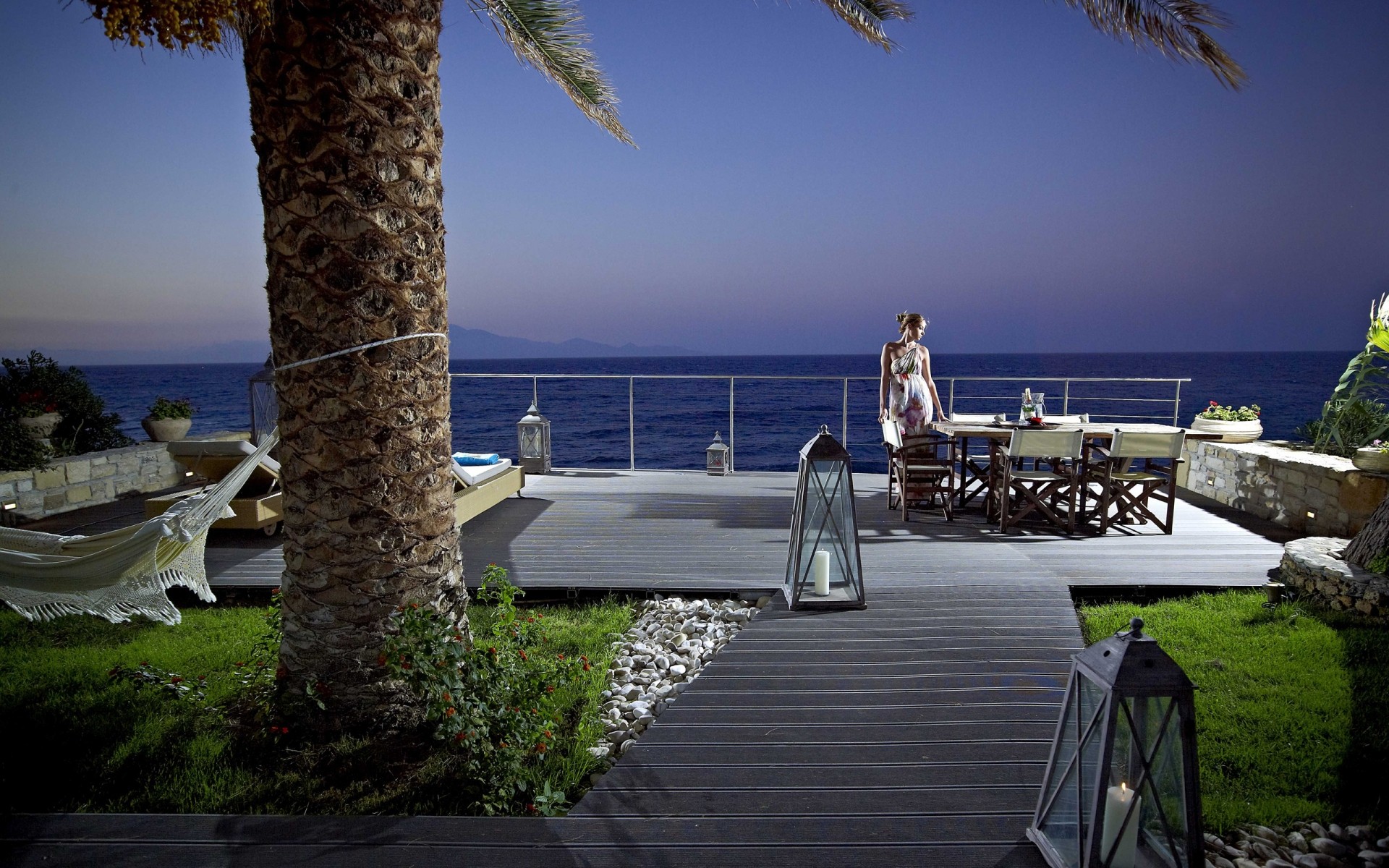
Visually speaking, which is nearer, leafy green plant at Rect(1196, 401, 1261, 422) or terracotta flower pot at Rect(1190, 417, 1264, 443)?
terracotta flower pot at Rect(1190, 417, 1264, 443)

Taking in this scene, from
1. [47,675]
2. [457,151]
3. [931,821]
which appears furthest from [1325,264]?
[47,675]

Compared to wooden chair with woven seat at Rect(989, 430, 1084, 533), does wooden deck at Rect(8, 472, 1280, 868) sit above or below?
below

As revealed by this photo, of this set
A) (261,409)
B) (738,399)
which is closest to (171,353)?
(261,409)

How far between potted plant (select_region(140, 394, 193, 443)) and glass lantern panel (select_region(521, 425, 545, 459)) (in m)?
4.22

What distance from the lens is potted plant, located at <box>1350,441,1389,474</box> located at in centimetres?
485

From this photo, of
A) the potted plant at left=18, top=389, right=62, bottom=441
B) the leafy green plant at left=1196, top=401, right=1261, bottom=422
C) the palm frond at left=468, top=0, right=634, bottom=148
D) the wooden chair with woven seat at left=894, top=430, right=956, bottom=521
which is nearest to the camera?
the palm frond at left=468, top=0, right=634, bottom=148

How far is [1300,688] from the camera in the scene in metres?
3.04

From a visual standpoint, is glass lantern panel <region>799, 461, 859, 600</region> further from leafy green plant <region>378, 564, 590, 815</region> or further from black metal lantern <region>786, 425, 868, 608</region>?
leafy green plant <region>378, 564, 590, 815</region>

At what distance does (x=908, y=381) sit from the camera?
598 cm

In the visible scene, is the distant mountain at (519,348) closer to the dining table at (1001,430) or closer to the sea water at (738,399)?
the sea water at (738,399)

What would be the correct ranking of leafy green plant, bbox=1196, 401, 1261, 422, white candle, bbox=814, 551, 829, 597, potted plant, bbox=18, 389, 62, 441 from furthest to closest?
potted plant, bbox=18, 389, 62, 441 < leafy green plant, bbox=1196, 401, 1261, 422 < white candle, bbox=814, 551, 829, 597

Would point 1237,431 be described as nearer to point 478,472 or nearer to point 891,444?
point 891,444

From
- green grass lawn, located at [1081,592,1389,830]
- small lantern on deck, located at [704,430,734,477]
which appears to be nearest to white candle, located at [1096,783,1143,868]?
green grass lawn, located at [1081,592,1389,830]

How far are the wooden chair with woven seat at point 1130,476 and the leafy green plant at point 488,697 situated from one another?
4.29m
